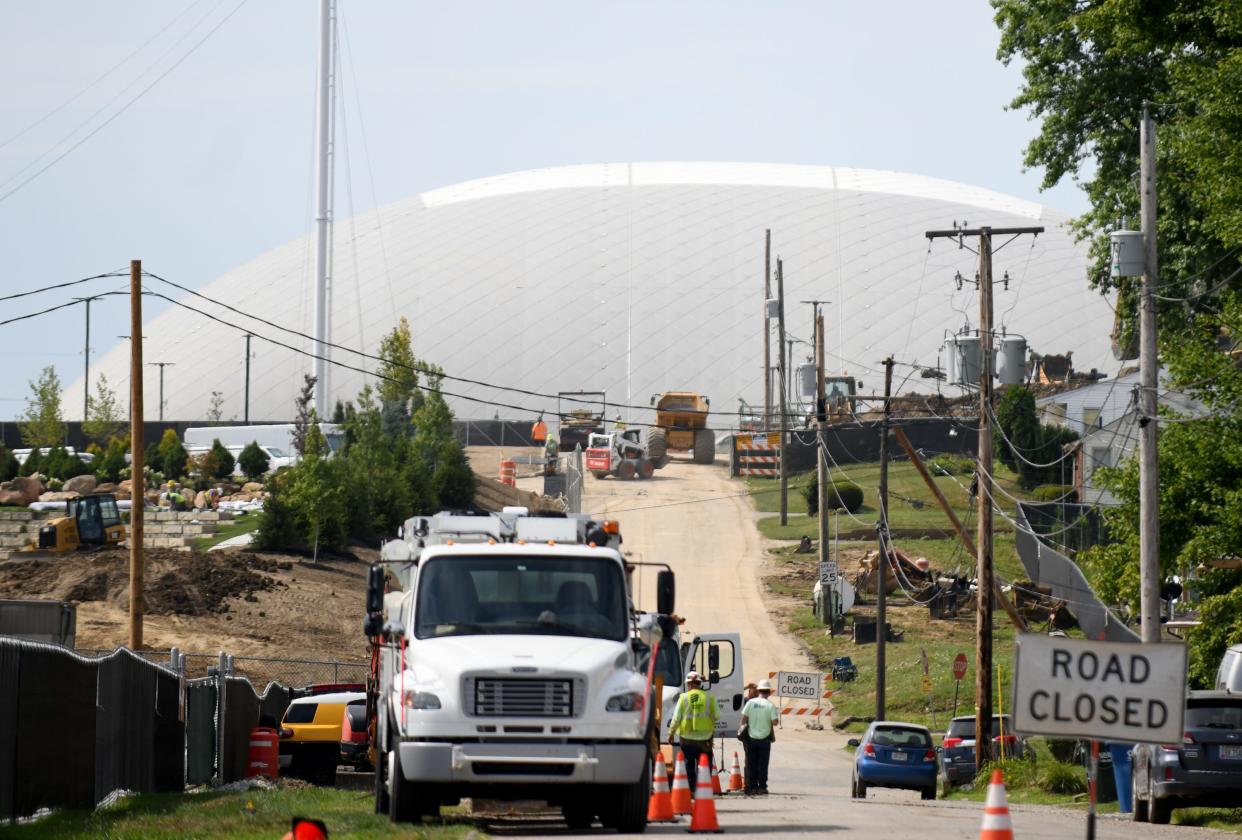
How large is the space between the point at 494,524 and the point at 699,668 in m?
17.4

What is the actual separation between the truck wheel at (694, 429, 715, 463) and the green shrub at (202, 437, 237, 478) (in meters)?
23.1

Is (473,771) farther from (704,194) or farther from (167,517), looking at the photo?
(704,194)

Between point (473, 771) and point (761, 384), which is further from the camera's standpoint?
point (761, 384)

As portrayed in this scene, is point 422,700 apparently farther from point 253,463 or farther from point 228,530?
point 253,463

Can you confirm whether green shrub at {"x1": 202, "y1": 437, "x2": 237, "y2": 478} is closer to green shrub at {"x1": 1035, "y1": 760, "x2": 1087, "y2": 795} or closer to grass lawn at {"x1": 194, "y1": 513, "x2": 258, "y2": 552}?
grass lawn at {"x1": 194, "y1": 513, "x2": 258, "y2": 552}

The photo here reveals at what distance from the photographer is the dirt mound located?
145 ft

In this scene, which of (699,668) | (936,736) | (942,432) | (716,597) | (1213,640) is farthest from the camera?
(942,432)

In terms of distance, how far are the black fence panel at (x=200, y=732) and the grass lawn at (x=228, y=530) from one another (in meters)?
28.3

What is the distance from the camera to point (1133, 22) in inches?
1307

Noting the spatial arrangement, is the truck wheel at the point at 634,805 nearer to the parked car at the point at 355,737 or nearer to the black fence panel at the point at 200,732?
the black fence panel at the point at 200,732

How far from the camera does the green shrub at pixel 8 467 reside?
73750mm

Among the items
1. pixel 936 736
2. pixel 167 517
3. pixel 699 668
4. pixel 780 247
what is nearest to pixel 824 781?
pixel 699 668

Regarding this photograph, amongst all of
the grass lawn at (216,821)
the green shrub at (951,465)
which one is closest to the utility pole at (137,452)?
the grass lawn at (216,821)

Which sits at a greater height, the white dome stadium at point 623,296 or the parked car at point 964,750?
the white dome stadium at point 623,296
